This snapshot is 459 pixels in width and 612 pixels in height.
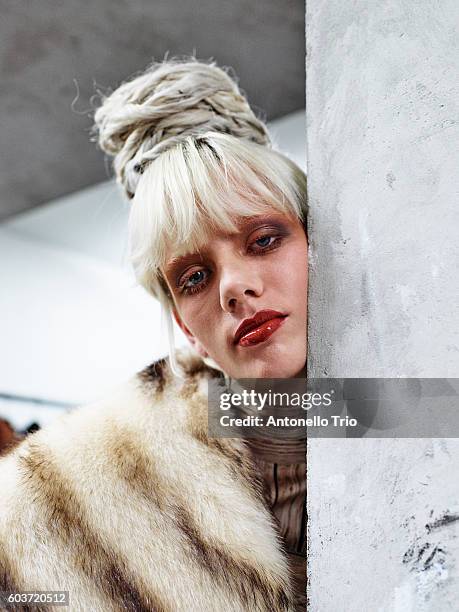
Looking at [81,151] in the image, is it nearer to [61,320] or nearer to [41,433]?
[61,320]

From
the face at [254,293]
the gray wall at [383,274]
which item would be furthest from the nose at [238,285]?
the gray wall at [383,274]

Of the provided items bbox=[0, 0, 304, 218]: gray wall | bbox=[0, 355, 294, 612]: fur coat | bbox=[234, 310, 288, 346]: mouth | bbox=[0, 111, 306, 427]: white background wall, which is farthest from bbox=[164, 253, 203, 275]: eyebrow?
bbox=[0, 111, 306, 427]: white background wall

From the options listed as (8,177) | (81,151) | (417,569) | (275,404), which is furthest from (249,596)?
(8,177)

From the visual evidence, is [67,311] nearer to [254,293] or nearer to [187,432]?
[187,432]

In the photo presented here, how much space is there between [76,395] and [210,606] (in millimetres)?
2673

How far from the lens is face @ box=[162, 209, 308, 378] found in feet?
2.78

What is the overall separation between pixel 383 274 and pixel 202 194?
16.2 inches

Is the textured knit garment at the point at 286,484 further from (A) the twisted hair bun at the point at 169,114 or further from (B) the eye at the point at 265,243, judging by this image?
(A) the twisted hair bun at the point at 169,114

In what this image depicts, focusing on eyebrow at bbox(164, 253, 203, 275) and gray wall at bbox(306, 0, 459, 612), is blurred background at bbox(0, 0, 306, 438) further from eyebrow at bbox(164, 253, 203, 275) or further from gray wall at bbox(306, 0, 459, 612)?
gray wall at bbox(306, 0, 459, 612)

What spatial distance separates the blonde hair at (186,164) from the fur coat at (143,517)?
0.23 metres

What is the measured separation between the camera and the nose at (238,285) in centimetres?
84

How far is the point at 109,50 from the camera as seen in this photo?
2.15 m

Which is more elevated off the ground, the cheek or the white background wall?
the white background wall

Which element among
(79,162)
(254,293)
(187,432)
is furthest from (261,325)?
(79,162)
